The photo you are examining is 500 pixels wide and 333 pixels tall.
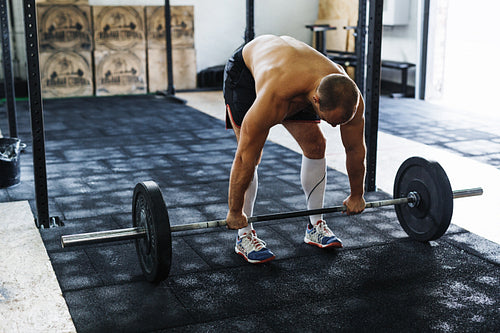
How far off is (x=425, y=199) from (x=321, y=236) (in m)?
0.46

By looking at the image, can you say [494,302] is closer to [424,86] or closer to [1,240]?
[1,240]

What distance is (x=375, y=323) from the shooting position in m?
1.89

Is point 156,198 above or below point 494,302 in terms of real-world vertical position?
above

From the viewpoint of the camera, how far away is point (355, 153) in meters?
2.15

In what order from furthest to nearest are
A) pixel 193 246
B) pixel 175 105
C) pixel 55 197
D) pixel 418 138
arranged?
1. pixel 175 105
2. pixel 418 138
3. pixel 55 197
4. pixel 193 246

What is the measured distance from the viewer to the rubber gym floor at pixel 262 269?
1.93 metres

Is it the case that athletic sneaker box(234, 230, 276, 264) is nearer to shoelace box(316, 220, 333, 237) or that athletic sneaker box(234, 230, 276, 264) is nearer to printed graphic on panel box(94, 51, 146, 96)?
shoelace box(316, 220, 333, 237)

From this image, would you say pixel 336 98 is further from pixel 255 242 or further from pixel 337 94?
pixel 255 242

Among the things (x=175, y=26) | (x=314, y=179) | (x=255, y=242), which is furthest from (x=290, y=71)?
(x=175, y=26)

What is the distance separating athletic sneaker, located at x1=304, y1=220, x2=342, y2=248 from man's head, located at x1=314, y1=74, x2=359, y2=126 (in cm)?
79

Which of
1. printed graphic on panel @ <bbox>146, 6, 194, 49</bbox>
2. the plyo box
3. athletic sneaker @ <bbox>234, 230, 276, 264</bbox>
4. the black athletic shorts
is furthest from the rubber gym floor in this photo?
printed graphic on panel @ <bbox>146, 6, 194, 49</bbox>

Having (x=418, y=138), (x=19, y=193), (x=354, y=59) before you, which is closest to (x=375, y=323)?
(x=19, y=193)

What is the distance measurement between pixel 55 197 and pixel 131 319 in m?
1.59

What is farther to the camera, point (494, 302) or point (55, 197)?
point (55, 197)
